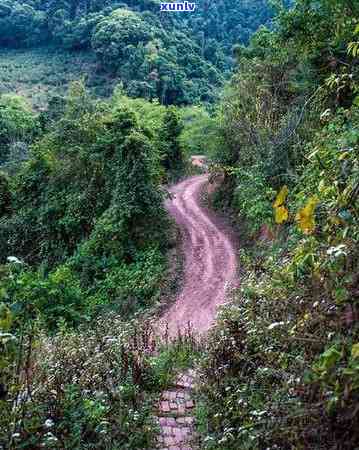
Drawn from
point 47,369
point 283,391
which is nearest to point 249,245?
point 47,369

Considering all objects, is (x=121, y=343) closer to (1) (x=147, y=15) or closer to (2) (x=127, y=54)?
(2) (x=127, y=54)

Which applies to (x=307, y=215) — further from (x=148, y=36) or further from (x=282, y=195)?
(x=148, y=36)

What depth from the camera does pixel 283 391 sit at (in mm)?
2977

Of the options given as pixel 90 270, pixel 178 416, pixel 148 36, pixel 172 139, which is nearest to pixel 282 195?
pixel 178 416

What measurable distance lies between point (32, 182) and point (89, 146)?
2.49 meters

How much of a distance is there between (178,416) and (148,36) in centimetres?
4510

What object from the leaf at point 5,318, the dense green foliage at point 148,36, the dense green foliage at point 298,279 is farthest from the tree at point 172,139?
the leaf at point 5,318

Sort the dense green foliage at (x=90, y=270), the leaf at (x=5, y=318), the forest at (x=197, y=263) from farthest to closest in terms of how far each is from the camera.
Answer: the dense green foliage at (x=90, y=270) < the forest at (x=197, y=263) < the leaf at (x=5, y=318)

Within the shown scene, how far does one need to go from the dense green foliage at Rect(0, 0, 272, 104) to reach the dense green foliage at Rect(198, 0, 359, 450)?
28.4 m

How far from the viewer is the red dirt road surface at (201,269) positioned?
10898 mm

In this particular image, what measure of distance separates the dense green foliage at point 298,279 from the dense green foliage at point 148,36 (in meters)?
28.4

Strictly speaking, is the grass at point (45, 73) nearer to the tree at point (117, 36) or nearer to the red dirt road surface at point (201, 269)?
the tree at point (117, 36)

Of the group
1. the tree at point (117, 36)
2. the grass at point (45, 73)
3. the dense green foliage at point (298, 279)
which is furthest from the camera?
the grass at point (45, 73)

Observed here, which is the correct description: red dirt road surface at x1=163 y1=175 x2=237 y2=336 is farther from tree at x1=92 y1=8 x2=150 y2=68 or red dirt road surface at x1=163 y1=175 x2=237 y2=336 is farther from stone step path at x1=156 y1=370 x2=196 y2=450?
tree at x1=92 y1=8 x2=150 y2=68
